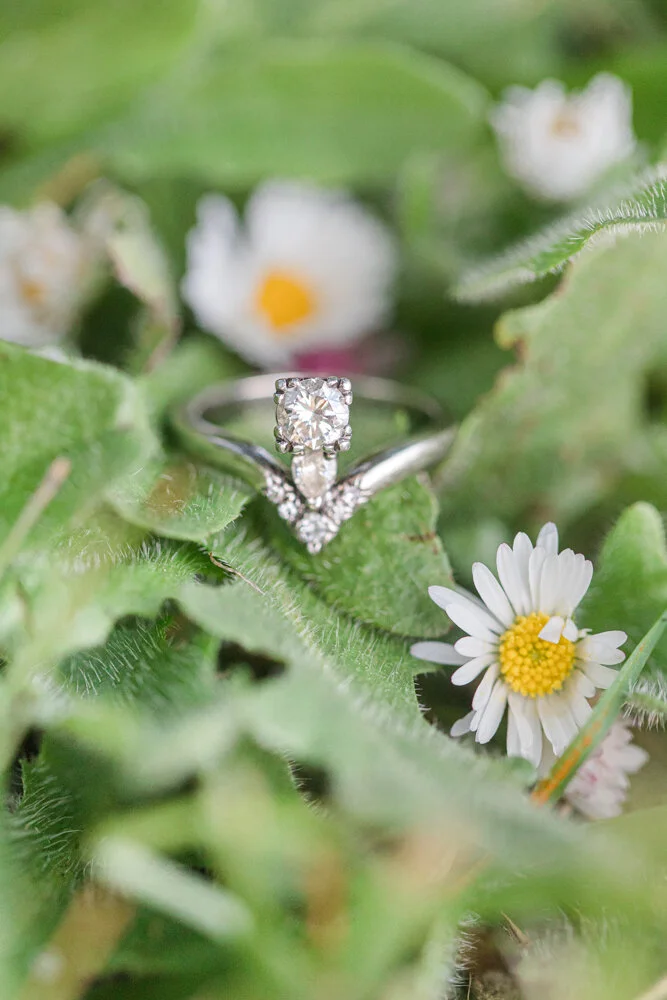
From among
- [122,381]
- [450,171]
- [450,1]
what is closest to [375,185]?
[450,171]

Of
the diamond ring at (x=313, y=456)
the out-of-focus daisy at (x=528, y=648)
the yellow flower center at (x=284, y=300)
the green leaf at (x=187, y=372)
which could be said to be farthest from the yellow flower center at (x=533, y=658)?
the yellow flower center at (x=284, y=300)

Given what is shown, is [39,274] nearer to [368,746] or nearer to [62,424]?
[62,424]

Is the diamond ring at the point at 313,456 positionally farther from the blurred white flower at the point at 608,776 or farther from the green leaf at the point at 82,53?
the green leaf at the point at 82,53

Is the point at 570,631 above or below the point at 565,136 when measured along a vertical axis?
below

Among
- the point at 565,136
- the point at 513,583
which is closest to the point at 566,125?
the point at 565,136

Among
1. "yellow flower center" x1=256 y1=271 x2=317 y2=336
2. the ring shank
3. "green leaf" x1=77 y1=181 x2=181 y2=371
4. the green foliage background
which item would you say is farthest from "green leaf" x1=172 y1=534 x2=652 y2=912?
"yellow flower center" x1=256 y1=271 x2=317 y2=336

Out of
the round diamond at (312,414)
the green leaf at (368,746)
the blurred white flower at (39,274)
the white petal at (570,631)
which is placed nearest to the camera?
the green leaf at (368,746)
